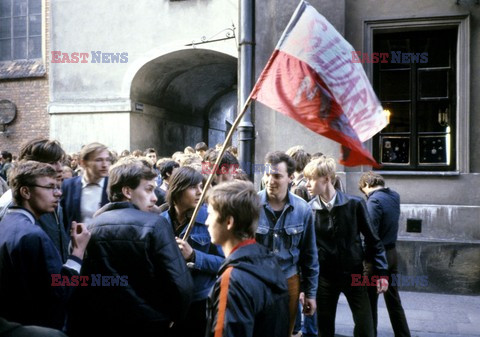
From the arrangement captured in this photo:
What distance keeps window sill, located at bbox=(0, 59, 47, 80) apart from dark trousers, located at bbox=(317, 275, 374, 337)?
44.9 feet

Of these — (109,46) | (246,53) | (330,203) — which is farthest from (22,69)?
(330,203)

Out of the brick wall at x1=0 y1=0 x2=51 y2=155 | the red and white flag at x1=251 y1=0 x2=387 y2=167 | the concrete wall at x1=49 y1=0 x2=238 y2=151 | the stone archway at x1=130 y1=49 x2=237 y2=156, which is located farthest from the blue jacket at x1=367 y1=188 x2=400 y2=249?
the brick wall at x1=0 y1=0 x2=51 y2=155

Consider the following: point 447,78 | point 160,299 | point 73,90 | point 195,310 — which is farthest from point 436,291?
point 73,90

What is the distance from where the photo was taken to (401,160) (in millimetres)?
8805

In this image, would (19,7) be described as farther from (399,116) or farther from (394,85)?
(399,116)

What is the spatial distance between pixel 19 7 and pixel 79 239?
16.6m

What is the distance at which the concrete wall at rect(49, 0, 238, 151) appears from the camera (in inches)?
529

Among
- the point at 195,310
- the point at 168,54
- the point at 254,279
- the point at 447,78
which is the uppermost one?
the point at 168,54

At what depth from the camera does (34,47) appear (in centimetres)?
1702

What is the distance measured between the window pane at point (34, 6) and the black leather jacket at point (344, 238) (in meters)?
15.1

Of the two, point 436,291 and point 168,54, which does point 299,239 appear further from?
point 168,54

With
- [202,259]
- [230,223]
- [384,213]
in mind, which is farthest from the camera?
[384,213]

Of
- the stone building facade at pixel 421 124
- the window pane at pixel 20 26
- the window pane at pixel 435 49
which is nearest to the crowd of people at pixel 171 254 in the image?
the stone building facade at pixel 421 124

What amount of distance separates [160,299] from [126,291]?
19 cm
